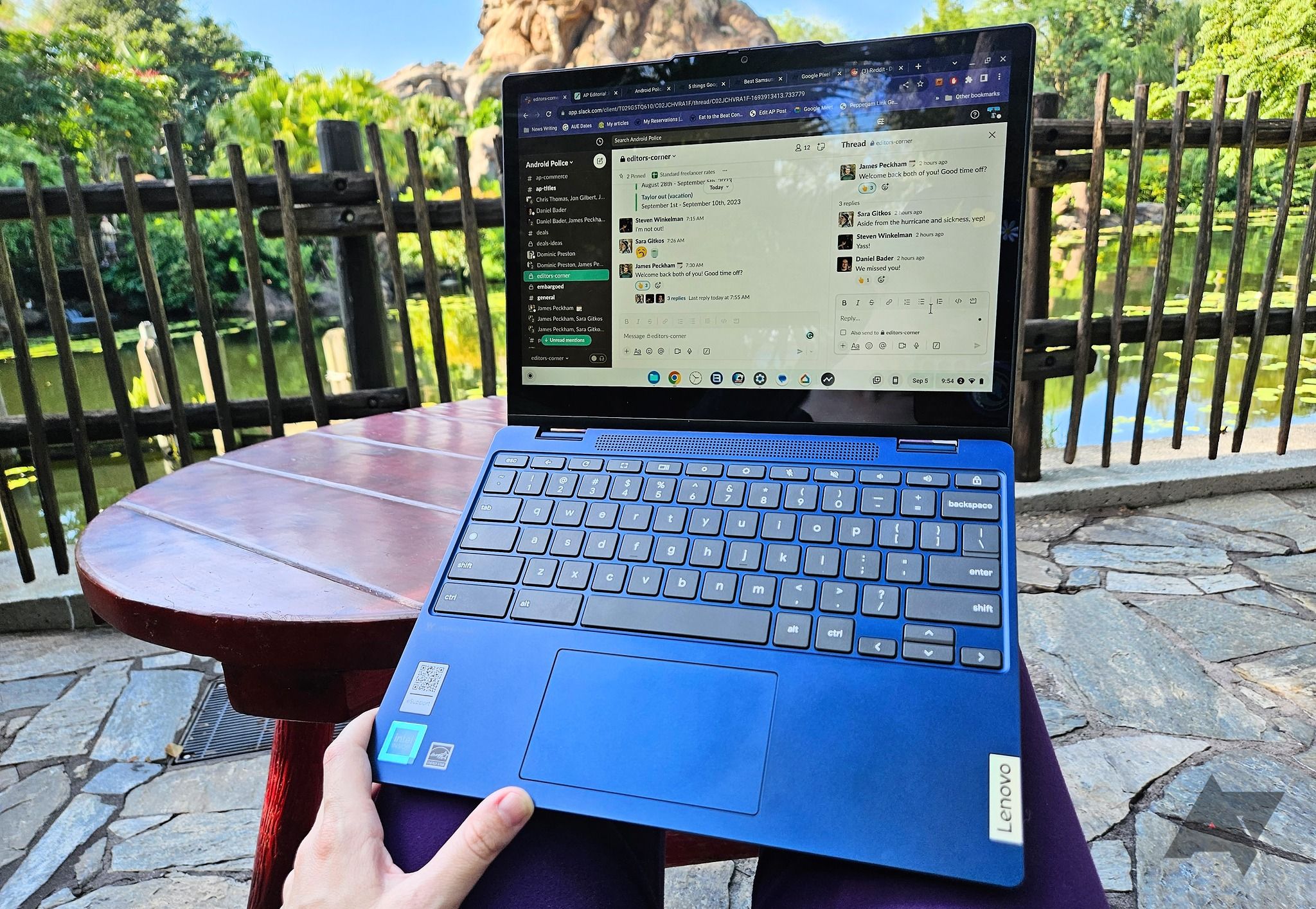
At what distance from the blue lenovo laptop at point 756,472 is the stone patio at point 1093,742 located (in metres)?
0.99

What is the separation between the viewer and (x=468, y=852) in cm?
50

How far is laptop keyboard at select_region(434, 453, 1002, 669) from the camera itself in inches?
24.9

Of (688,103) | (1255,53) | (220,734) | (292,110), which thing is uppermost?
(292,110)

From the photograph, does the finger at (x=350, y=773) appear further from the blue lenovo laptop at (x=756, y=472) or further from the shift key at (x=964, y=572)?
the shift key at (x=964, y=572)

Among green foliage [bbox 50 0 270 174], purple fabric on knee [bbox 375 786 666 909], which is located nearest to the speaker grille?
purple fabric on knee [bbox 375 786 666 909]

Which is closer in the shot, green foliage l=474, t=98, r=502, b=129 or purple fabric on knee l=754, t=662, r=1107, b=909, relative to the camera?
purple fabric on knee l=754, t=662, r=1107, b=909

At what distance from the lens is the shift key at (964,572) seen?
25.3 inches

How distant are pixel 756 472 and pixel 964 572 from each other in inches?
8.6

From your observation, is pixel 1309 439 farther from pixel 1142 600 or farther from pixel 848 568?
pixel 848 568

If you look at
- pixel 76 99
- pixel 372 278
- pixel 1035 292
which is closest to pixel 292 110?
pixel 76 99

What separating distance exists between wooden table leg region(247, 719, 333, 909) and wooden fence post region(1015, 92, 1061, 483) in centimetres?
257

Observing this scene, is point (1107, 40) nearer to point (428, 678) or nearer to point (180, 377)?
point (180, 377)

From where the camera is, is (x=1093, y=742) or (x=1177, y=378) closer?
(x=1093, y=742)

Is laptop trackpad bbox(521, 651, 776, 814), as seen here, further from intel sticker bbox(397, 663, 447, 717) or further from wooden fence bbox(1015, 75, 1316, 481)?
wooden fence bbox(1015, 75, 1316, 481)
